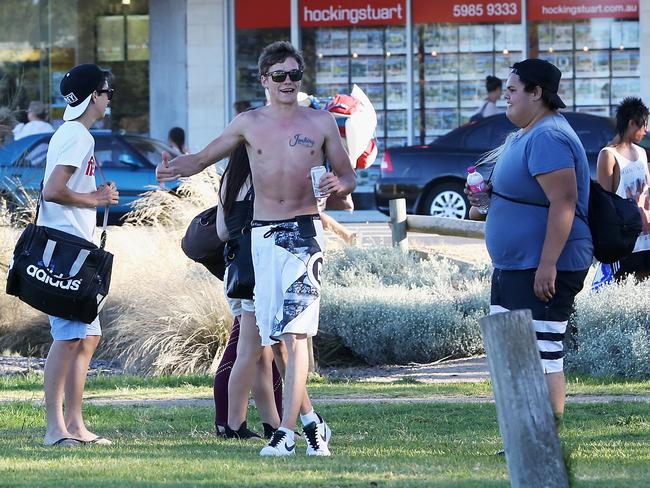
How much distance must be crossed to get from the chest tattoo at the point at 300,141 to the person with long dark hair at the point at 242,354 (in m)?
0.43

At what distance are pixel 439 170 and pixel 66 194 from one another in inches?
523

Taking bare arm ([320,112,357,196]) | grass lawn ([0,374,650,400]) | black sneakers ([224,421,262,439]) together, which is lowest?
grass lawn ([0,374,650,400])

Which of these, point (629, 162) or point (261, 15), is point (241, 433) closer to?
point (629, 162)

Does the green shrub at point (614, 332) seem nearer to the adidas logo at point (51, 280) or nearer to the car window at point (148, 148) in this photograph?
the adidas logo at point (51, 280)

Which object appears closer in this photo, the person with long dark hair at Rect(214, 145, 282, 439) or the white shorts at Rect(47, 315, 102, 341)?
the white shorts at Rect(47, 315, 102, 341)

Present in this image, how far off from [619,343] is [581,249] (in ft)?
12.0

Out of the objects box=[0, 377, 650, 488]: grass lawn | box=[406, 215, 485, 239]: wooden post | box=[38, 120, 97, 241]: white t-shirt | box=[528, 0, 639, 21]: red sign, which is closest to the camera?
box=[0, 377, 650, 488]: grass lawn

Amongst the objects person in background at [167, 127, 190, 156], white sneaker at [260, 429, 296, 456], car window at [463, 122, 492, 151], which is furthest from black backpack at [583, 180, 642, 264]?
person in background at [167, 127, 190, 156]

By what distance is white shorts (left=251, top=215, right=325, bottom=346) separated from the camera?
6418mm

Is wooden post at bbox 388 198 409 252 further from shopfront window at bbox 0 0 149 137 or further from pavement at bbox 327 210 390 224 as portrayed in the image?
shopfront window at bbox 0 0 149 137

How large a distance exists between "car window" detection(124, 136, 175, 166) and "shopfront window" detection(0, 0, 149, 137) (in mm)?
4300

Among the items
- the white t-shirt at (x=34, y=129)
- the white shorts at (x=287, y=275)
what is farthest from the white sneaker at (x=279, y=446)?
the white t-shirt at (x=34, y=129)

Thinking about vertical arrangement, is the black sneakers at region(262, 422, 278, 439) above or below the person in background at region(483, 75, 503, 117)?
below

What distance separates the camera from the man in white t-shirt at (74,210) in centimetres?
672
